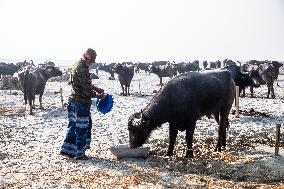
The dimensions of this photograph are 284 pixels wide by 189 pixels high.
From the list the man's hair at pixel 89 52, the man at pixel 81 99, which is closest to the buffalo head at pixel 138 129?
the man at pixel 81 99

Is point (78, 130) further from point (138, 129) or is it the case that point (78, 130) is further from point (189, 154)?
point (189, 154)

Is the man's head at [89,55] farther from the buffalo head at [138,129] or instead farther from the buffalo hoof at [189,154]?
the buffalo hoof at [189,154]

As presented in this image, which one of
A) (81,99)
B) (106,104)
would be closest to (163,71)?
(106,104)

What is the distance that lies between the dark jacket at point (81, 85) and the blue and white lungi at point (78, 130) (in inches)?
5.6

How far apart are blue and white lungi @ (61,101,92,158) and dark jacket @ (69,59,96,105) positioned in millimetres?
142

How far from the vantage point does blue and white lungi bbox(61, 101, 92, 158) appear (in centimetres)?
906

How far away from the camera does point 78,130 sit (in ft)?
29.7

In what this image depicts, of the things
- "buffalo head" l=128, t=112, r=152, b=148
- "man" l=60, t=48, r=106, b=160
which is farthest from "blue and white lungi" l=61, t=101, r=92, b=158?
"buffalo head" l=128, t=112, r=152, b=148

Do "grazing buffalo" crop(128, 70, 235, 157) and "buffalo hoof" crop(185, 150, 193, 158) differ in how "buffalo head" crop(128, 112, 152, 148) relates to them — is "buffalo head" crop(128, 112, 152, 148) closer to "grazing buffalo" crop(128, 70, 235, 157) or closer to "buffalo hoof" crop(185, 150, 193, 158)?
"grazing buffalo" crop(128, 70, 235, 157)

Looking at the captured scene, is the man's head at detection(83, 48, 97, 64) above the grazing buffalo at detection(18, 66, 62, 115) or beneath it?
above

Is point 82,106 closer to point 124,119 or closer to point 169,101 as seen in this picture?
point 169,101

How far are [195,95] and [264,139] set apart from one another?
132 inches

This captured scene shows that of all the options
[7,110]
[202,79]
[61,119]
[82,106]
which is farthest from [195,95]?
[7,110]

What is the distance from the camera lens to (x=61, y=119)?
16.6 meters
